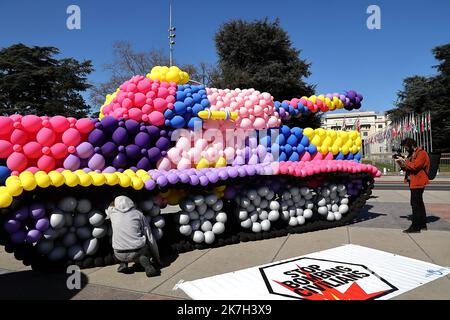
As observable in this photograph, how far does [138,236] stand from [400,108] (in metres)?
45.6

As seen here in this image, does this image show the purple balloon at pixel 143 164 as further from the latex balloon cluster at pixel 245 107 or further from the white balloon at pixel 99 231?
the latex balloon cluster at pixel 245 107

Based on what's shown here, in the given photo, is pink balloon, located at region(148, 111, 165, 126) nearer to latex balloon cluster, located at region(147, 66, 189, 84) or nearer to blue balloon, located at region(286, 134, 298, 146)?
latex balloon cluster, located at region(147, 66, 189, 84)

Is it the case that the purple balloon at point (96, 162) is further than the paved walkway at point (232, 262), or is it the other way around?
A: the purple balloon at point (96, 162)

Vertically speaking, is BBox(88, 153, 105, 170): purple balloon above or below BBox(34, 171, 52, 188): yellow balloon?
above

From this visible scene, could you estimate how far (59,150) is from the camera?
4.54m

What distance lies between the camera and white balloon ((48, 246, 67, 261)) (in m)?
4.40

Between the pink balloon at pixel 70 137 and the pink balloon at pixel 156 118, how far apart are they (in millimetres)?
1211

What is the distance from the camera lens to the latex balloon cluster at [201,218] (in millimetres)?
5348

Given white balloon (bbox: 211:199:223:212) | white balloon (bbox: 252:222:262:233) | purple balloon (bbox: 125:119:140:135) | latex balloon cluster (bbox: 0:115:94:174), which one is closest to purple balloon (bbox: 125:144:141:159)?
purple balloon (bbox: 125:119:140:135)

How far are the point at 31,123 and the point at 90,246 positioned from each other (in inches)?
72.7

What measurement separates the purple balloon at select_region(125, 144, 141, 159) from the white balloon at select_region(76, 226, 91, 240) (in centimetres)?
126

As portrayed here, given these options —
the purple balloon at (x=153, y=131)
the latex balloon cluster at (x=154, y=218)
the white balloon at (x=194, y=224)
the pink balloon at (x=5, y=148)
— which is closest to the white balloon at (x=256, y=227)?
the white balloon at (x=194, y=224)
